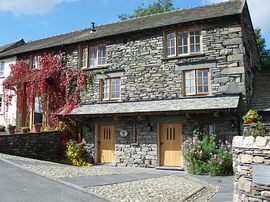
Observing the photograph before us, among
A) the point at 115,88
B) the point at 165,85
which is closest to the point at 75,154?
the point at 115,88

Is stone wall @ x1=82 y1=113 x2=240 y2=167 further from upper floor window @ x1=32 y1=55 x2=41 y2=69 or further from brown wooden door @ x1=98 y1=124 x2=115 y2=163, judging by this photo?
upper floor window @ x1=32 y1=55 x2=41 y2=69

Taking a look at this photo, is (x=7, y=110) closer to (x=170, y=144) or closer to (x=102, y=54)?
(x=102, y=54)

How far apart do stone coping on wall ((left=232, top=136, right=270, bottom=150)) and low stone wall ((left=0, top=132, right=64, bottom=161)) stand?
37.3ft

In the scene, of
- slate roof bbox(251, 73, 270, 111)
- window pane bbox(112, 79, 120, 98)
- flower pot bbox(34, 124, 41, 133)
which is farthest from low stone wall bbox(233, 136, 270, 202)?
flower pot bbox(34, 124, 41, 133)

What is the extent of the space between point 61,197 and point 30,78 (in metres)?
12.7

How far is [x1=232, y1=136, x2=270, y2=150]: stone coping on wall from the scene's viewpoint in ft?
21.0

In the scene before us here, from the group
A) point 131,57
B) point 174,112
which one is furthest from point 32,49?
point 174,112

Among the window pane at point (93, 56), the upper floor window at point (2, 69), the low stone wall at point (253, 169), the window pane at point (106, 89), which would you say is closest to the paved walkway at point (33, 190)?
the low stone wall at point (253, 169)

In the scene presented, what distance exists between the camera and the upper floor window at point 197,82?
549 inches

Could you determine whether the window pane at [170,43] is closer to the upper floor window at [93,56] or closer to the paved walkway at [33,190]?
the upper floor window at [93,56]

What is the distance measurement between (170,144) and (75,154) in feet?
17.4

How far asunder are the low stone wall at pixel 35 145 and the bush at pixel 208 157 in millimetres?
7639

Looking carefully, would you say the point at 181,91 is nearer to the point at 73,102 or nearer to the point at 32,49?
the point at 73,102

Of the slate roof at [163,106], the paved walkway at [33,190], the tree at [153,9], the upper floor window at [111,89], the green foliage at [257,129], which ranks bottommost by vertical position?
the paved walkway at [33,190]
